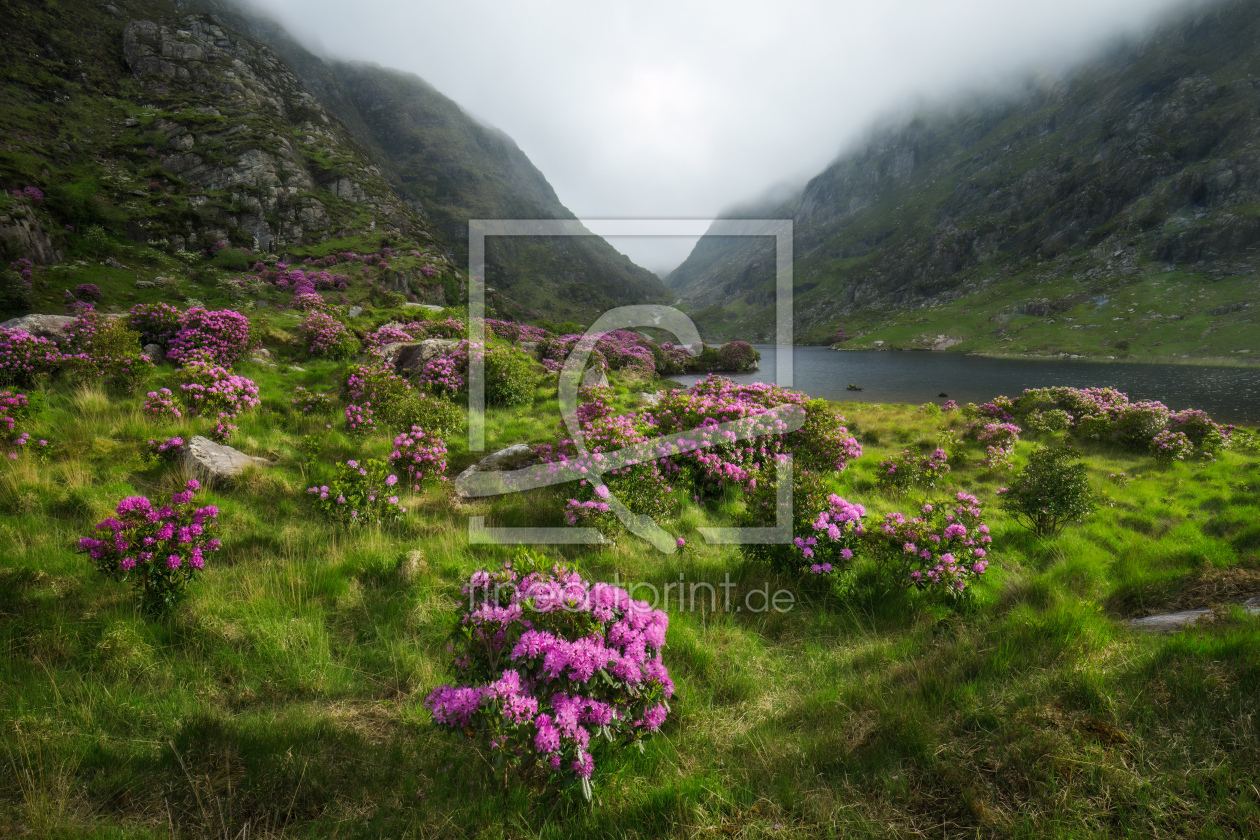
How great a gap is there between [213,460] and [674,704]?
878 centimetres

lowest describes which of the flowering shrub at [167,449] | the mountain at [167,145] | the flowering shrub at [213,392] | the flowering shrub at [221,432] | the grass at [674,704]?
the grass at [674,704]

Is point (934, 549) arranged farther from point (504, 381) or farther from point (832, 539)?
point (504, 381)

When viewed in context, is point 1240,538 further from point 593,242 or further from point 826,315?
point 593,242

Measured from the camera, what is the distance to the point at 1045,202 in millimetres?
132375

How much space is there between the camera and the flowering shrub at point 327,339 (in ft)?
59.4

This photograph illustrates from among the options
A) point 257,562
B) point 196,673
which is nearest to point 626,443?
point 257,562

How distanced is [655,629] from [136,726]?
408cm

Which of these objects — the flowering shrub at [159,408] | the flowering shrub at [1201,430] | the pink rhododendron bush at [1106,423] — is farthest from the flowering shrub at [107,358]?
the flowering shrub at [1201,430]

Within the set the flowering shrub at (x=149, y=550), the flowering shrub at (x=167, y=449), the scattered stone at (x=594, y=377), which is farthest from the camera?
the scattered stone at (x=594, y=377)

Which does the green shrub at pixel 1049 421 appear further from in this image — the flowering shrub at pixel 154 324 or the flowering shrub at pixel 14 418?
the flowering shrub at pixel 154 324

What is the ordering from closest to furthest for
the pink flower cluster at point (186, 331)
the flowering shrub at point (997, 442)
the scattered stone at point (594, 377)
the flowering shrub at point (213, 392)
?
the flowering shrub at point (213, 392), the pink flower cluster at point (186, 331), the flowering shrub at point (997, 442), the scattered stone at point (594, 377)

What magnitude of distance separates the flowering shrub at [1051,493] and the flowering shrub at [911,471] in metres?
2.51

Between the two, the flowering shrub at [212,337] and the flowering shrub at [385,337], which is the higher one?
the flowering shrub at [385,337]

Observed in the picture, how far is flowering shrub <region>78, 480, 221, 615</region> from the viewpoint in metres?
4.52
